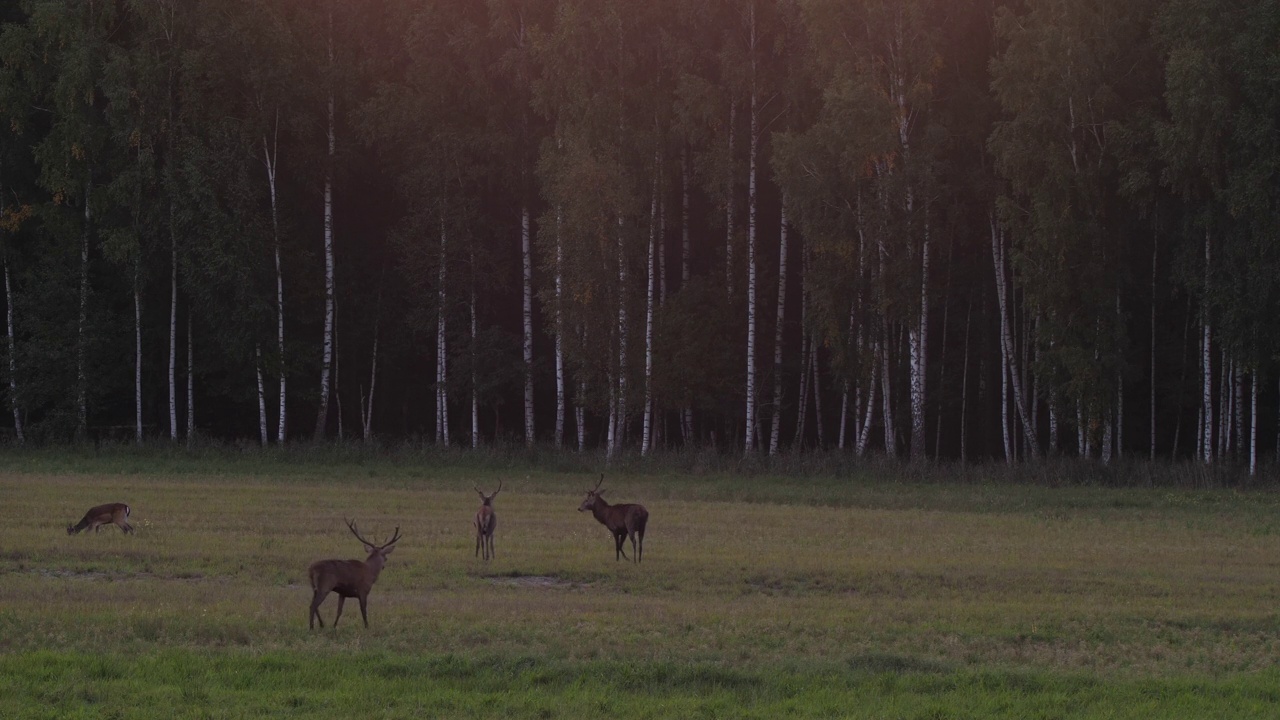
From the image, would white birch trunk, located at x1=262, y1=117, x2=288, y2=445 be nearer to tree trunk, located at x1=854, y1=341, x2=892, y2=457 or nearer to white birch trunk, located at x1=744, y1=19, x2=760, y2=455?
white birch trunk, located at x1=744, y1=19, x2=760, y2=455

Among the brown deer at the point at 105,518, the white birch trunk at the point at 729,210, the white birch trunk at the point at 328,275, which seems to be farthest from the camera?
the white birch trunk at the point at 328,275

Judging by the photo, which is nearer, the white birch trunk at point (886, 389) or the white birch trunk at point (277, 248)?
the white birch trunk at point (886, 389)

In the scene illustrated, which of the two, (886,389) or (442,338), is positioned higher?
(442,338)

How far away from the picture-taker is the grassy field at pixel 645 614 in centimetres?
1109

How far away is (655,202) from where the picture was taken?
150ft

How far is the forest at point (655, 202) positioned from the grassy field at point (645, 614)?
13110mm

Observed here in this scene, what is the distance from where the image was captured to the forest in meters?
38.7

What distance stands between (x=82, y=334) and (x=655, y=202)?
738 inches

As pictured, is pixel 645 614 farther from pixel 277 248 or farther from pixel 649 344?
pixel 277 248

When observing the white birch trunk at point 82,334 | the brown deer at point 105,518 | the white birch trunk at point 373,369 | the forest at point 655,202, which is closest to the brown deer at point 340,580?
the brown deer at point 105,518

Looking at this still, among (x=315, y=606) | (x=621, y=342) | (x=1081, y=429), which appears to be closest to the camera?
(x=315, y=606)

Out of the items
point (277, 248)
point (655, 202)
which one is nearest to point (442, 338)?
point (277, 248)

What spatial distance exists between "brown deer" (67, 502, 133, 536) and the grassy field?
0.55 meters

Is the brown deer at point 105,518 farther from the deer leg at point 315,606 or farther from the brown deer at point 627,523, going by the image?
the deer leg at point 315,606
